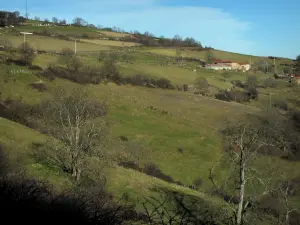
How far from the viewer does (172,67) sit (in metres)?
91.0

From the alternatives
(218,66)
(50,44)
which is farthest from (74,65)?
(218,66)

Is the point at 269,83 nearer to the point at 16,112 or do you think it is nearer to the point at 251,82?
the point at 251,82

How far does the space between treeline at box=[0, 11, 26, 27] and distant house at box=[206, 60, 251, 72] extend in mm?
57306

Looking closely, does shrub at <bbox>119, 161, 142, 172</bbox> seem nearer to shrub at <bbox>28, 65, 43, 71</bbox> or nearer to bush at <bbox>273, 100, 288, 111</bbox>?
shrub at <bbox>28, 65, 43, 71</bbox>

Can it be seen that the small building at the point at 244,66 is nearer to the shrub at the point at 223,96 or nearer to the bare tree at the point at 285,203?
the shrub at the point at 223,96

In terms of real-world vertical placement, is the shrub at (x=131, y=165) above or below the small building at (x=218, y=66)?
below

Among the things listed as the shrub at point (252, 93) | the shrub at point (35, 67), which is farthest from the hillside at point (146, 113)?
the shrub at point (252, 93)

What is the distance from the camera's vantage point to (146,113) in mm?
55156

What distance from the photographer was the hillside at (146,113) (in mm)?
27141

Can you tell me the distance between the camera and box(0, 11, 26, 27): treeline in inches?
4098

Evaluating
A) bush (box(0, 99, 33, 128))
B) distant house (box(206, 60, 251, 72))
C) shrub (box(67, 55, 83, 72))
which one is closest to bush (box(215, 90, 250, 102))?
shrub (box(67, 55, 83, 72))

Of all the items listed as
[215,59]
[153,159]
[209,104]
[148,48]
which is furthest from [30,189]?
[215,59]

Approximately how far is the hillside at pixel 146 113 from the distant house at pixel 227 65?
456 inches

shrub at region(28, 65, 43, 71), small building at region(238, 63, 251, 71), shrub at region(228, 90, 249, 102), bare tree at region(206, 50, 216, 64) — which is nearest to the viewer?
shrub at region(28, 65, 43, 71)
